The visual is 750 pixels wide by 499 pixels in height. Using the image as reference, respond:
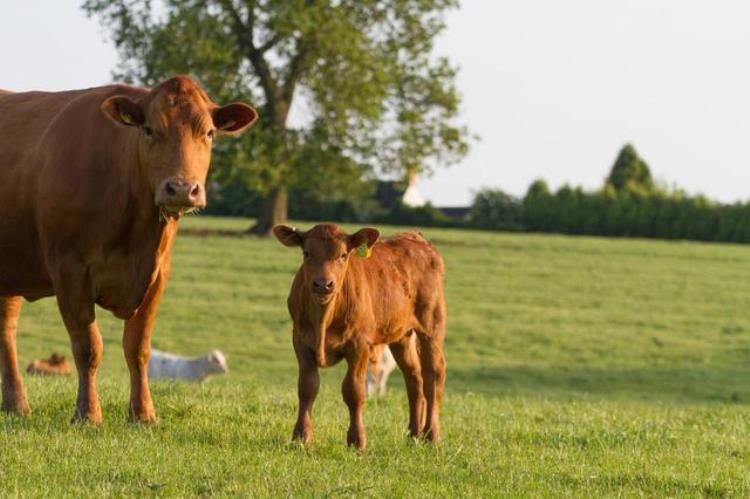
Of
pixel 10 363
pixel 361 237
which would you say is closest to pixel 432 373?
pixel 361 237

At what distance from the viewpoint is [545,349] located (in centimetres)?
2894

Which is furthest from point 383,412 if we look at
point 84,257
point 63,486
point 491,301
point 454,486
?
point 491,301

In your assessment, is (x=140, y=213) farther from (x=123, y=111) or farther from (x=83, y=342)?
(x=83, y=342)

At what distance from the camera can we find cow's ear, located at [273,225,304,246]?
29.5ft

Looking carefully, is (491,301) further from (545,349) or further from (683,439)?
(683,439)

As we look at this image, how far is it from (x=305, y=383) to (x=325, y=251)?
90cm

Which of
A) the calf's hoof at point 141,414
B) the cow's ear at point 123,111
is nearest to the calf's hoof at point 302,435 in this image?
the calf's hoof at point 141,414

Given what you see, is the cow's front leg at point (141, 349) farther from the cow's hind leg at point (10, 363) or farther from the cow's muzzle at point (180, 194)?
the cow's muzzle at point (180, 194)

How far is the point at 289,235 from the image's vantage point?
29.7 ft

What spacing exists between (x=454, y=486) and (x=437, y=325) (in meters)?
2.42

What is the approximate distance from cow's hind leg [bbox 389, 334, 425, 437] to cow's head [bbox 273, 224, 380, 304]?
1140 millimetres

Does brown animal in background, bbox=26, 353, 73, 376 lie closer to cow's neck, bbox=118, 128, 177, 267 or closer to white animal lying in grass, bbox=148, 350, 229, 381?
white animal lying in grass, bbox=148, 350, 229, 381

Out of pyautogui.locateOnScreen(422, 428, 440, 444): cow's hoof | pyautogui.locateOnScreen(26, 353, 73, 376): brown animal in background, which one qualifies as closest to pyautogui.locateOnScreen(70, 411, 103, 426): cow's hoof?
pyautogui.locateOnScreen(422, 428, 440, 444): cow's hoof

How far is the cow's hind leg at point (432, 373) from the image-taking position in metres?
9.74
